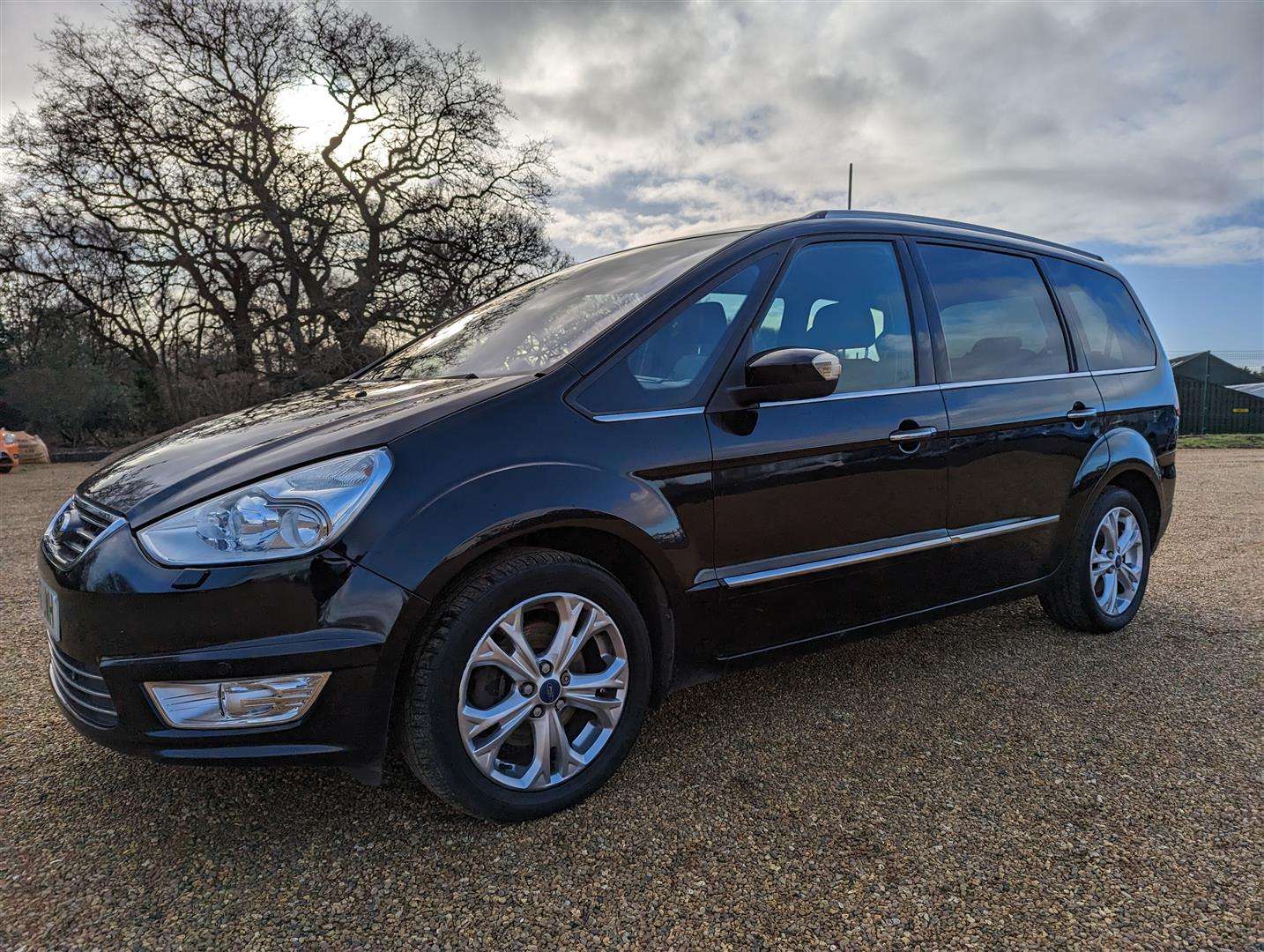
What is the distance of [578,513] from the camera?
2199mm

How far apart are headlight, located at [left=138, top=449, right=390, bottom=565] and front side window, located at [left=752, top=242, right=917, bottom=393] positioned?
4.47ft

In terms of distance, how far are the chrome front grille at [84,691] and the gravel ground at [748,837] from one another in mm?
376

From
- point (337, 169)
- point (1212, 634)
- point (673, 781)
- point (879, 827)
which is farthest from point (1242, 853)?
point (337, 169)

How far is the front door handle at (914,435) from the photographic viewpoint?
2865mm

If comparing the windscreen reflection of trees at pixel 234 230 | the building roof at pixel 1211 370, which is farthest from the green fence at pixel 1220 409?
the windscreen reflection of trees at pixel 234 230

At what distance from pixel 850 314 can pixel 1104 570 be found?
1974 mm

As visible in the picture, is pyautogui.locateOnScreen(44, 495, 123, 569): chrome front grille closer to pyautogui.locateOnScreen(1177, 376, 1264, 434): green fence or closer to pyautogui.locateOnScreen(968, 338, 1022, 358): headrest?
pyautogui.locateOnScreen(968, 338, 1022, 358): headrest

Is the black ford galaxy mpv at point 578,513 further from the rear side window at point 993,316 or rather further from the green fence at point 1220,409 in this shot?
the green fence at point 1220,409

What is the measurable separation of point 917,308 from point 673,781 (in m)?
1.96

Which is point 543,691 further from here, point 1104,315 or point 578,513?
point 1104,315

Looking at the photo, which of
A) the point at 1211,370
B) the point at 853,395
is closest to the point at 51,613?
the point at 853,395

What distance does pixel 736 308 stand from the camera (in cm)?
268

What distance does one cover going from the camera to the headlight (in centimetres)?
191

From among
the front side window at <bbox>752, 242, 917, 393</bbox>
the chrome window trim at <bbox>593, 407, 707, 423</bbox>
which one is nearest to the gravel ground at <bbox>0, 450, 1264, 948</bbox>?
the chrome window trim at <bbox>593, 407, 707, 423</bbox>
